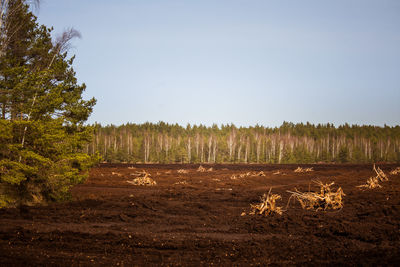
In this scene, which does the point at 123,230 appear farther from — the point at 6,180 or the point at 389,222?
the point at 389,222

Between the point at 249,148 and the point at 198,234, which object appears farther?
the point at 249,148

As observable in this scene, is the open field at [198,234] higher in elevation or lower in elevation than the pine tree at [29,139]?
lower

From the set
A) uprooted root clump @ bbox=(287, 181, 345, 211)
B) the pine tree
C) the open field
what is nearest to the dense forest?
the pine tree

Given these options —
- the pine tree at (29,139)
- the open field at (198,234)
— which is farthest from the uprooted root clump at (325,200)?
the pine tree at (29,139)

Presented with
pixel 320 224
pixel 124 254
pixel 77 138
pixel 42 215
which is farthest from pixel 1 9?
pixel 320 224

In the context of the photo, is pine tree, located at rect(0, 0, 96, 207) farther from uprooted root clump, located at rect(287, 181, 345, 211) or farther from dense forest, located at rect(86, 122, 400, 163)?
dense forest, located at rect(86, 122, 400, 163)

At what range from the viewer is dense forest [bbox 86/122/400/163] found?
297 feet

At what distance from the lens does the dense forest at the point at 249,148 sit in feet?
297

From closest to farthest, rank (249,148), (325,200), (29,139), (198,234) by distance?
(198,234), (325,200), (29,139), (249,148)

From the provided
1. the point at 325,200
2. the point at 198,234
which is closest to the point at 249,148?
the point at 325,200

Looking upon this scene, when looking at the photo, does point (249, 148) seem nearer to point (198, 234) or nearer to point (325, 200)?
point (325, 200)

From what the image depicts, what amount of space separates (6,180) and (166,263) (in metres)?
9.77

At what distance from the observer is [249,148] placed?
328 ft

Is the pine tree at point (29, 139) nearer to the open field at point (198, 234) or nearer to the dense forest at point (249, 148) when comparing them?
the open field at point (198, 234)
